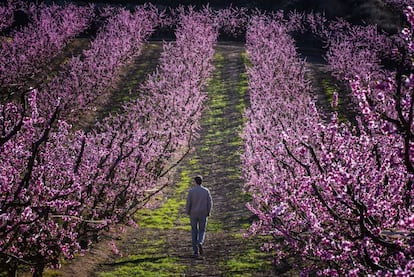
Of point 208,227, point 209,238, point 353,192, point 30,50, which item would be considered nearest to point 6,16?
point 30,50

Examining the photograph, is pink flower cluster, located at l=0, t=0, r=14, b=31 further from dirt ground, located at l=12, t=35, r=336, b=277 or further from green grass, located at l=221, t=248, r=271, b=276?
green grass, located at l=221, t=248, r=271, b=276

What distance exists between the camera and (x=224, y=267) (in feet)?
55.2

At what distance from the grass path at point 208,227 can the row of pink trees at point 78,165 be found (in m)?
1.02

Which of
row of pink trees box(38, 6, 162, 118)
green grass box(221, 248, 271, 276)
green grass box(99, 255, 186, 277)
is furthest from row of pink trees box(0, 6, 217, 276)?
green grass box(221, 248, 271, 276)

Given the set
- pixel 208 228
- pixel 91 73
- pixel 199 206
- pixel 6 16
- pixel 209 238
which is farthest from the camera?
pixel 6 16

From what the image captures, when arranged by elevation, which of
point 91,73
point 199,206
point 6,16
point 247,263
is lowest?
point 6,16

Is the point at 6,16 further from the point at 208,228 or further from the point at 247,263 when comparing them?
the point at 247,263

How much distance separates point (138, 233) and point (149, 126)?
21.0ft

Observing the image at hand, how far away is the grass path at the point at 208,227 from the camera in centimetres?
1697

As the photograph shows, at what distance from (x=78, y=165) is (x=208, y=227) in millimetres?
8481

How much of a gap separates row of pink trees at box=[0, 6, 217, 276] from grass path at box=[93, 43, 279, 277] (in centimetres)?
102

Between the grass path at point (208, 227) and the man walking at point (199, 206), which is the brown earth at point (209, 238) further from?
the man walking at point (199, 206)

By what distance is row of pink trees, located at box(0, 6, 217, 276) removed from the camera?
11414 millimetres

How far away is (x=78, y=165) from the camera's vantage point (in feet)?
45.8
